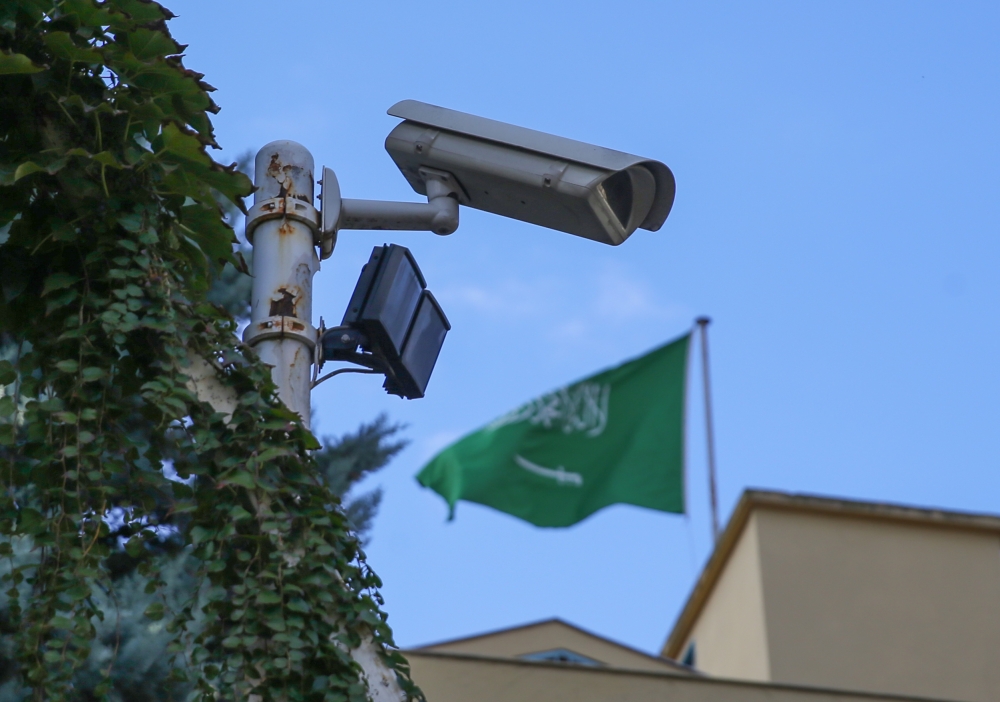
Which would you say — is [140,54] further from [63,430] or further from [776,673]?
[776,673]

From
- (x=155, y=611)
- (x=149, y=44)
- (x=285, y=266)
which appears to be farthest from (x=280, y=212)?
(x=155, y=611)

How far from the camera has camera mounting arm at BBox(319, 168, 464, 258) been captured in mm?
3596

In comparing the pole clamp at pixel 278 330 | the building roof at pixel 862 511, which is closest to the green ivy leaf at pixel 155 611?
the pole clamp at pixel 278 330

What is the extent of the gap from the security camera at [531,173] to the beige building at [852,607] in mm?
6409

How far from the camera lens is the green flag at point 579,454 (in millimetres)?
11922

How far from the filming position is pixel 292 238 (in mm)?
3447

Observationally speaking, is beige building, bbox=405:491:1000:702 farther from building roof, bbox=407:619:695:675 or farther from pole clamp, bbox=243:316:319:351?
pole clamp, bbox=243:316:319:351

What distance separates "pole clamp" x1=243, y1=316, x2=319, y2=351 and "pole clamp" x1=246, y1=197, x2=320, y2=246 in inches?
10.4

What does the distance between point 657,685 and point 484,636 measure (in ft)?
8.74

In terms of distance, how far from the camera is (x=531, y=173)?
12.1ft

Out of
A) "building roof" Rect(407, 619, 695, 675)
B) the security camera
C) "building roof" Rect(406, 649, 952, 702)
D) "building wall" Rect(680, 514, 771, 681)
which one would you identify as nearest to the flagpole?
"building wall" Rect(680, 514, 771, 681)

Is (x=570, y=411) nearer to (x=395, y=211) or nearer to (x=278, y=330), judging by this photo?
(x=395, y=211)

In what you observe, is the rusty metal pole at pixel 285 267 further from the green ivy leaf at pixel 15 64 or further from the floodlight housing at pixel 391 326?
Result: the green ivy leaf at pixel 15 64

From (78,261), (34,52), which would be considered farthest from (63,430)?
(34,52)
